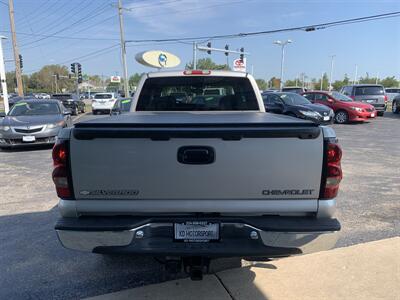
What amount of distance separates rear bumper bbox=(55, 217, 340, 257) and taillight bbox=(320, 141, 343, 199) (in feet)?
0.74

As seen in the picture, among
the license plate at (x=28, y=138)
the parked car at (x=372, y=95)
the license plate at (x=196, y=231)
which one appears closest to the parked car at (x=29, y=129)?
the license plate at (x=28, y=138)

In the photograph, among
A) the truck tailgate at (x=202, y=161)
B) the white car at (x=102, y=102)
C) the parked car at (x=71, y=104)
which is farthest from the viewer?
the white car at (x=102, y=102)

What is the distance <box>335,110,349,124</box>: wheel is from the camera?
61.8 ft

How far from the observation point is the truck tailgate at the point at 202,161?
2604 millimetres

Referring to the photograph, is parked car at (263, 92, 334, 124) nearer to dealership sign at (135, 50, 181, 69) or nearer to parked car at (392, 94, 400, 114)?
dealership sign at (135, 50, 181, 69)

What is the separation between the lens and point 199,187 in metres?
2.65

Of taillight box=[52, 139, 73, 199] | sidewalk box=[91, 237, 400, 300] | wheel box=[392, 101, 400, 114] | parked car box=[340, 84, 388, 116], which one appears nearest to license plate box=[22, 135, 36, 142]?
sidewalk box=[91, 237, 400, 300]

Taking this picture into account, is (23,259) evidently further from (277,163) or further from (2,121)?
(2,121)

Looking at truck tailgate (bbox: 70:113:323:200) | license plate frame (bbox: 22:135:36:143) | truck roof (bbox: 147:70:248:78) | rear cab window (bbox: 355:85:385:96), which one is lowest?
license plate frame (bbox: 22:135:36:143)

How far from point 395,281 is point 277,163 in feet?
6.31

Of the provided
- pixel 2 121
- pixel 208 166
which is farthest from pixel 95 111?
pixel 208 166

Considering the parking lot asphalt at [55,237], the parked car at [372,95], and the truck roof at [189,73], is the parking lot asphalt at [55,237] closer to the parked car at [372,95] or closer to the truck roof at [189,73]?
the truck roof at [189,73]

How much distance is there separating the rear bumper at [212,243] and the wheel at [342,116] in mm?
17608

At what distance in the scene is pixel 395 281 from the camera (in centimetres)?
343
